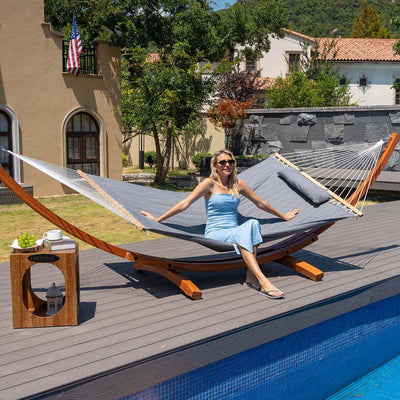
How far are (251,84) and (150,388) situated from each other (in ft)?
62.3

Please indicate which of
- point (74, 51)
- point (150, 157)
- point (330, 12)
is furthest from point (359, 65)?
point (74, 51)

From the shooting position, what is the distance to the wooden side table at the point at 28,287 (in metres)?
2.71

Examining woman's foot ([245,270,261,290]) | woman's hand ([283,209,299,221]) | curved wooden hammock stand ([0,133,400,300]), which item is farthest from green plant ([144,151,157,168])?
woman's foot ([245,270,261,290])

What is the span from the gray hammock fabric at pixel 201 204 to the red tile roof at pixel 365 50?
87.0 feet

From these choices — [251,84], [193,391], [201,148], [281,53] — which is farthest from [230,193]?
[281,53]

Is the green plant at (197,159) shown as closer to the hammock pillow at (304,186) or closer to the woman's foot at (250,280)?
the hammock pillow at (304,186)

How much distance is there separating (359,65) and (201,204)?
28.2 m

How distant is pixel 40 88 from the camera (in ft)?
37.2

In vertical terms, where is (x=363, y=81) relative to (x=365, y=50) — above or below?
below

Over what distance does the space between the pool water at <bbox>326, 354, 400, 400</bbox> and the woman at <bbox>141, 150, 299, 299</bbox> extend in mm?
951

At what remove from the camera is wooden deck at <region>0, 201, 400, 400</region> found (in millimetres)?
2283

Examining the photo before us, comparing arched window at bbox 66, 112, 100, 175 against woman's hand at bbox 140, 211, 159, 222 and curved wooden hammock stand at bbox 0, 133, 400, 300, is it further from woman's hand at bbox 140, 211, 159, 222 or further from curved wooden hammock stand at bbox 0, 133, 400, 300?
woman's hand at bbox 140, 211, 159, 222

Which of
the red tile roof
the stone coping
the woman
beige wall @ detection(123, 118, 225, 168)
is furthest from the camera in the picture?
the red tile roof

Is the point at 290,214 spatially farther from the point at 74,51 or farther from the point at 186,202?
the point at 74,51
